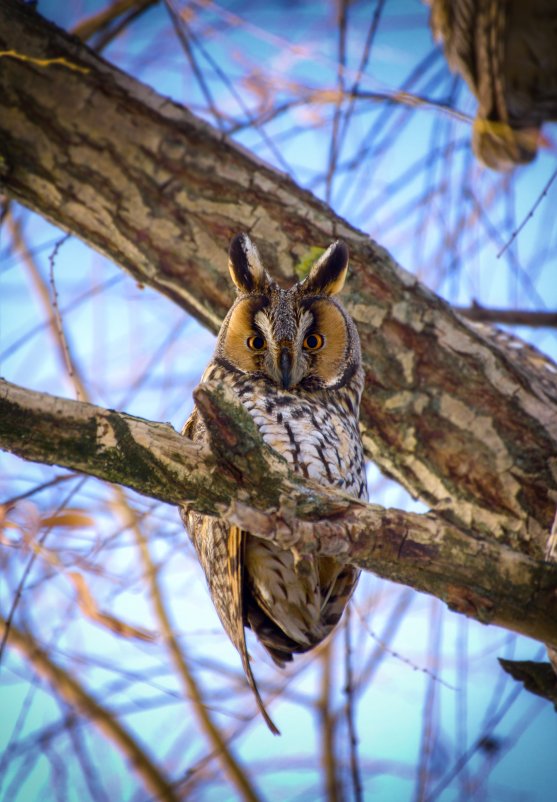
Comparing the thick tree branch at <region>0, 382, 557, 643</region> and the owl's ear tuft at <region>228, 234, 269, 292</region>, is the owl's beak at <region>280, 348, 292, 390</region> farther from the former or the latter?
the thick tree branch at <region>0, 382, 557, 643</region>

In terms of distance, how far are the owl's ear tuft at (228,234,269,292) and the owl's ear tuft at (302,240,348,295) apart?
0.44 ft

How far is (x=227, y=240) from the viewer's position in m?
2.46

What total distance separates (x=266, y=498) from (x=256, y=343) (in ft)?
2.72

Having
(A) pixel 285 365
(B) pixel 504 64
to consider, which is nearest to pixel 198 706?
(A) pixel 285 365

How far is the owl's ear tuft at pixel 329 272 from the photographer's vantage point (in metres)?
2.16

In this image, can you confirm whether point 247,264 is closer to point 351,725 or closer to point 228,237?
point 228,237

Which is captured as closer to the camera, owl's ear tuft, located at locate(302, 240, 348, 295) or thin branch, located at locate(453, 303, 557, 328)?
owl's ear tuft, located at locate(302, 240, 348, 295)

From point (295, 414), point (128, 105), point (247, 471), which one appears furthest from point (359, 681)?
point (128, 105)

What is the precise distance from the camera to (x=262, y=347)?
215 centimetres

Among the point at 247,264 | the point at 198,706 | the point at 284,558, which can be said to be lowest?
the point at 198,706

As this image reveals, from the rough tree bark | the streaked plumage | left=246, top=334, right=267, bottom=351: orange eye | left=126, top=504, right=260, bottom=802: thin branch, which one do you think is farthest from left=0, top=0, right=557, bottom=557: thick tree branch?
left=126, top=504, right=260, bottom=802: thin branch

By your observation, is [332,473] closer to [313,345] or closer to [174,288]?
[313,345]

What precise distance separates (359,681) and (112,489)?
3.46 ft

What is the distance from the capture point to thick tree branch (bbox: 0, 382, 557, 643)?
1.33 m
